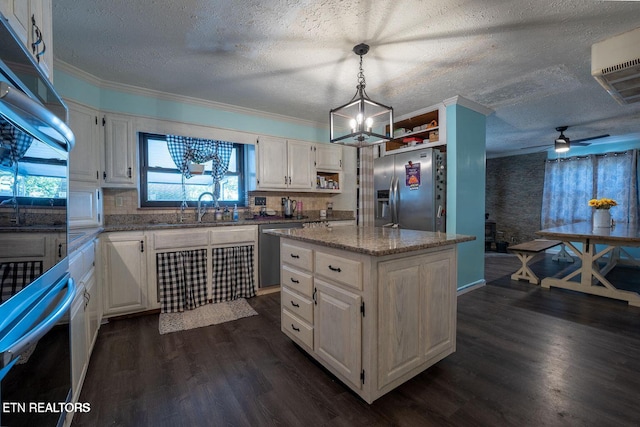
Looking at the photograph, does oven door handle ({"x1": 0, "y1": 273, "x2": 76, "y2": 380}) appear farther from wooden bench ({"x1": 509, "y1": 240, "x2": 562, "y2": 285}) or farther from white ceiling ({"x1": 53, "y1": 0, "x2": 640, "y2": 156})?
wooden bench ({"x1": 509, "y1": 240, "x2": 562, "y2": 285})

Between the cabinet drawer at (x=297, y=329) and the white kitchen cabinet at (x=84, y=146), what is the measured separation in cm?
227

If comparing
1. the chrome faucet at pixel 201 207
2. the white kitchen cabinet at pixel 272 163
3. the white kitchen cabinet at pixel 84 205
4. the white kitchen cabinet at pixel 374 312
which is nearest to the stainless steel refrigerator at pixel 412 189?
the white kitchen cabinet at pixel 272 163

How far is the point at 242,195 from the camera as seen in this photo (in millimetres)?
3867

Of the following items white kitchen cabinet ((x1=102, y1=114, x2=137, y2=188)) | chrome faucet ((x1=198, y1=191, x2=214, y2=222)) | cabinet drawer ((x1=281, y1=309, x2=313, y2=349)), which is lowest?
cabinet drawer ((x1=281, y1=309, x2=313, y2=349))

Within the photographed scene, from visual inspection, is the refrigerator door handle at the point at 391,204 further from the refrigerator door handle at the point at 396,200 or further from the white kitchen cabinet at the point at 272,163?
the white kitchen cabinet at the point at 272,163

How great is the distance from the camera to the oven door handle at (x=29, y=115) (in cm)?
66

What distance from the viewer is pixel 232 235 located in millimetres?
3174

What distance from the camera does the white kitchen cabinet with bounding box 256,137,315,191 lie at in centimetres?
370

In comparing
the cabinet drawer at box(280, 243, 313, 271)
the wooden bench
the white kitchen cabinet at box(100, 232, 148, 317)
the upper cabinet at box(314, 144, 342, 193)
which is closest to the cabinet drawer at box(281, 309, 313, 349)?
the cabinet drawer at box(280, 243, 313, 271)

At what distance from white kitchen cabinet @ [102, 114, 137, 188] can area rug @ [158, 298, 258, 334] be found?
1.46 meters

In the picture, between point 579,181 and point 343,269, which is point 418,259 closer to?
point 343,269

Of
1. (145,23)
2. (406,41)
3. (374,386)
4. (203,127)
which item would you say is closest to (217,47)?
(145,23)

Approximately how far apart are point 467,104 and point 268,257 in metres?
3.13

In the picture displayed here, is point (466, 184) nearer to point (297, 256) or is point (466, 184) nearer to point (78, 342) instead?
point (297, 256)
